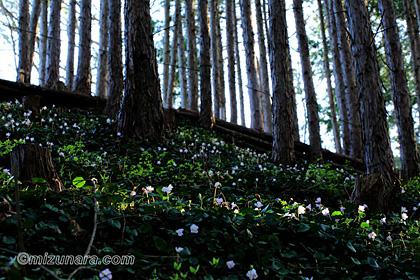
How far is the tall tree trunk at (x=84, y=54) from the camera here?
10.3m

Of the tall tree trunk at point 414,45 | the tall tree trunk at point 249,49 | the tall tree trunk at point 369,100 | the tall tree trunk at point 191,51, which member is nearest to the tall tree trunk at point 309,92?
the tall tree trunk at point 249,49

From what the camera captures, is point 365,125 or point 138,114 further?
point 138,114

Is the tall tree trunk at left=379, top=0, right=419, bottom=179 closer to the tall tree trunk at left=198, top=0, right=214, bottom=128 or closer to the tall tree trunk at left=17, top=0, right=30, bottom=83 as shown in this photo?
the tall tree trunk at left=198, top=0, right=214, bottom=128

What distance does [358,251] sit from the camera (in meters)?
2.90

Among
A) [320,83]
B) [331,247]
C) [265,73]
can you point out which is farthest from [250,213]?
[320,83]

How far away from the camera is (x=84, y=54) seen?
10.5 metres

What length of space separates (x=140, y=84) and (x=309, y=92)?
4845 mm

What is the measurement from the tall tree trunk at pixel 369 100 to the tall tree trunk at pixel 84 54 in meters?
7.54

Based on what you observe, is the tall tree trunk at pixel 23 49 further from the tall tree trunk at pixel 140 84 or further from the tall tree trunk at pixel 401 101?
the tall tree trunk at pixel 401 101

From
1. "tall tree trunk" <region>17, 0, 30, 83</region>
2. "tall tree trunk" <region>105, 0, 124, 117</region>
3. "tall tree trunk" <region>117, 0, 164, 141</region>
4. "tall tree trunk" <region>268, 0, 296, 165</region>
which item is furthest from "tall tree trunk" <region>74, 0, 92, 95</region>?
"tall tree trunk" <region>268, 0, 296, 165</region>

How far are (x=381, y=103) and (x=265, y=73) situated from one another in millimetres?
8901

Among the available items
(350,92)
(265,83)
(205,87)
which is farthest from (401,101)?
(265,83)

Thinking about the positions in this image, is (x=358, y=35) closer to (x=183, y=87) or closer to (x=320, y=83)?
(x=183, y=87)

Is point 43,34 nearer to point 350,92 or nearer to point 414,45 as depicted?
point 350,92
